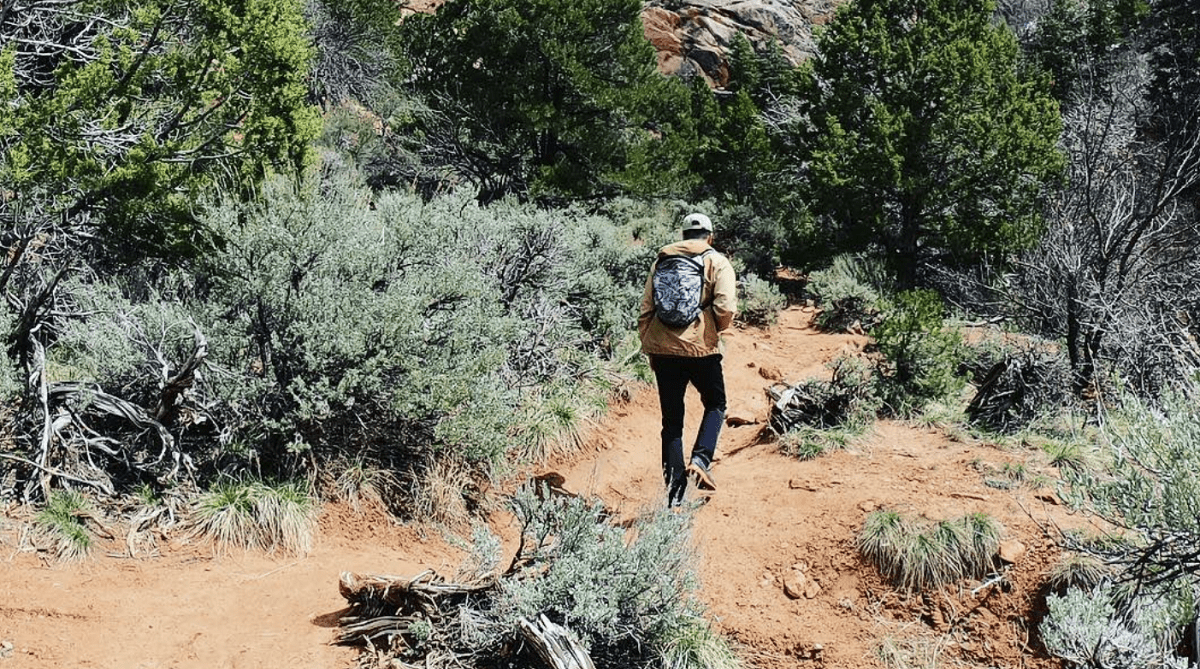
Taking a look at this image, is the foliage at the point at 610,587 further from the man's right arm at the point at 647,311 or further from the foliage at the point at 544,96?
the foliage at the point at 544,96

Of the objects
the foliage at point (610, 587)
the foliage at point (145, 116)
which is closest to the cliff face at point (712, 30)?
the foliage at point (145, 116)

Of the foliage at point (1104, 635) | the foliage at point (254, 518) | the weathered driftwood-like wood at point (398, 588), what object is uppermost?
the foliage at point (1104, 635)

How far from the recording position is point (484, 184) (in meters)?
14.4

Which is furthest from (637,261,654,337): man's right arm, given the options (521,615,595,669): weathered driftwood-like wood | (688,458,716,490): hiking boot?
(521,615,595,669): weathered driftwood-like wood

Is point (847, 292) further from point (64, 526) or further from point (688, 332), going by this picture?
point (64, 526)

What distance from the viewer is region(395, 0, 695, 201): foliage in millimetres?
12875

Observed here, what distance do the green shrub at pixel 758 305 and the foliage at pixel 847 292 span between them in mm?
660

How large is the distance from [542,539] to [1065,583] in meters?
2.44

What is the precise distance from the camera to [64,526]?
452cm

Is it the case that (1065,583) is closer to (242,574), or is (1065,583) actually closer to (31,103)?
(242,574)

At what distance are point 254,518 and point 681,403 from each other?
2530 mm

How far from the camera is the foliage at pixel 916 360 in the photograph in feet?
22.6

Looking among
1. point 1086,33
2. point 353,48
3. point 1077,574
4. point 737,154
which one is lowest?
Result: point 1077,574

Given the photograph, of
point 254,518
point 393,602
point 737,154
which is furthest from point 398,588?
point 737,154
